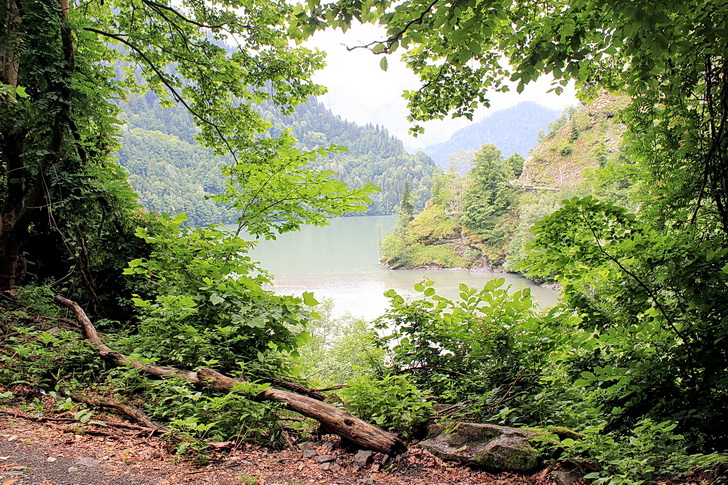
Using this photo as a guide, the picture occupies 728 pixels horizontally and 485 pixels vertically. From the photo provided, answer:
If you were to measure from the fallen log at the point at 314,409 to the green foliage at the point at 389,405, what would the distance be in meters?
0.16

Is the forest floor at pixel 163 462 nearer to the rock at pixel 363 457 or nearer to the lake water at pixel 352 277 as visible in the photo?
the rock at pixel 363 457

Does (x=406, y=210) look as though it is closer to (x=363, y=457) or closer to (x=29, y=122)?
(x=29, y=122)

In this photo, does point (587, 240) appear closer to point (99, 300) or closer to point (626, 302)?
point (626, 302)

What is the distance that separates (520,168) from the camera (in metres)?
63.4

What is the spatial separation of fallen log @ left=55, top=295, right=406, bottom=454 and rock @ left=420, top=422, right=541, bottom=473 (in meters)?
0.33

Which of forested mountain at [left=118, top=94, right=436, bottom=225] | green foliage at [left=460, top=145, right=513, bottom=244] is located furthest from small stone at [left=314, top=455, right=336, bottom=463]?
forested mountain at [left=118, top=94, right=436, bottom=225]

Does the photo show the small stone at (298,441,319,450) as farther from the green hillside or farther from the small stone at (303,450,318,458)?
the green hillside

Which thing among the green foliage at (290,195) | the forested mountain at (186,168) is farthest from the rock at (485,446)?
the forested mountain at (186,168)

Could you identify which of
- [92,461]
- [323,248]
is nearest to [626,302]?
[92,461]

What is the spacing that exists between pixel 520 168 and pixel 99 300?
2620 inches

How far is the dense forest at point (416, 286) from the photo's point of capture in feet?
7.50

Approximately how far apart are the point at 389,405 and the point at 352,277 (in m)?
37.0

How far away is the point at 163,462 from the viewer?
2371 mm

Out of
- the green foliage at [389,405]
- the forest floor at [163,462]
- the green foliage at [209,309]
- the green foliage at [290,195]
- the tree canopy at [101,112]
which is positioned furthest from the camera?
the tree canopy at [101,112]
